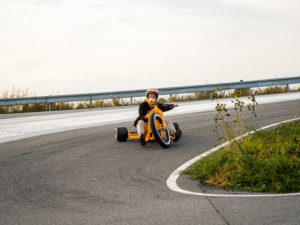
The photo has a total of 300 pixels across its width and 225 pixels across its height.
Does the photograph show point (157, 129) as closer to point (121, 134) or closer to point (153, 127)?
point (153, 127)

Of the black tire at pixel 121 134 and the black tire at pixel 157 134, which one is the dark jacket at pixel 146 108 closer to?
the black tire at pixel 121 134

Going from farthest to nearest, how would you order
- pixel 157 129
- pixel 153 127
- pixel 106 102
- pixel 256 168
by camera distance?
pixel 106 102, pixel 157 129, pixel 153 127, pixel 256 168

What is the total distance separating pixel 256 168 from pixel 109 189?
225cm

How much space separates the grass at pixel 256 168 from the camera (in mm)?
5656

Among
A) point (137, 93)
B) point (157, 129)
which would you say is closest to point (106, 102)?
point (137, 93)

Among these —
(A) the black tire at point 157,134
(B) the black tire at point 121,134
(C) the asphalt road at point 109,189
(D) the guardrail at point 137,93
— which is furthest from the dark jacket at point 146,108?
(D) the guardrail at point 137,93

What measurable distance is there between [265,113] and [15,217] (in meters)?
10.4

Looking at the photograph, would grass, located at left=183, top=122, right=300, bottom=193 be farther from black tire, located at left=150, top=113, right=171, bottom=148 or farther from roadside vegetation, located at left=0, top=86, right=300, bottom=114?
roadside vegetation, located at left=0, top=86, right=300, bottom=114

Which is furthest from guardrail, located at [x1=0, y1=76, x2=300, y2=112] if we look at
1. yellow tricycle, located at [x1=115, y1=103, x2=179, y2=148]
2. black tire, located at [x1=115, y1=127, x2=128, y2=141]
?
yellow tricycle, located at [x1=115, y1=103, x2=179, y2=148]

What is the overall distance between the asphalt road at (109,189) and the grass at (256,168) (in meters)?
0.53

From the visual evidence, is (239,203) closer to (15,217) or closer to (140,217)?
(140,217)

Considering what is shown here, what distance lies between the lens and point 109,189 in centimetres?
584

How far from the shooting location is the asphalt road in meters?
4.52

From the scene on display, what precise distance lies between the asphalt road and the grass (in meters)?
0.53
